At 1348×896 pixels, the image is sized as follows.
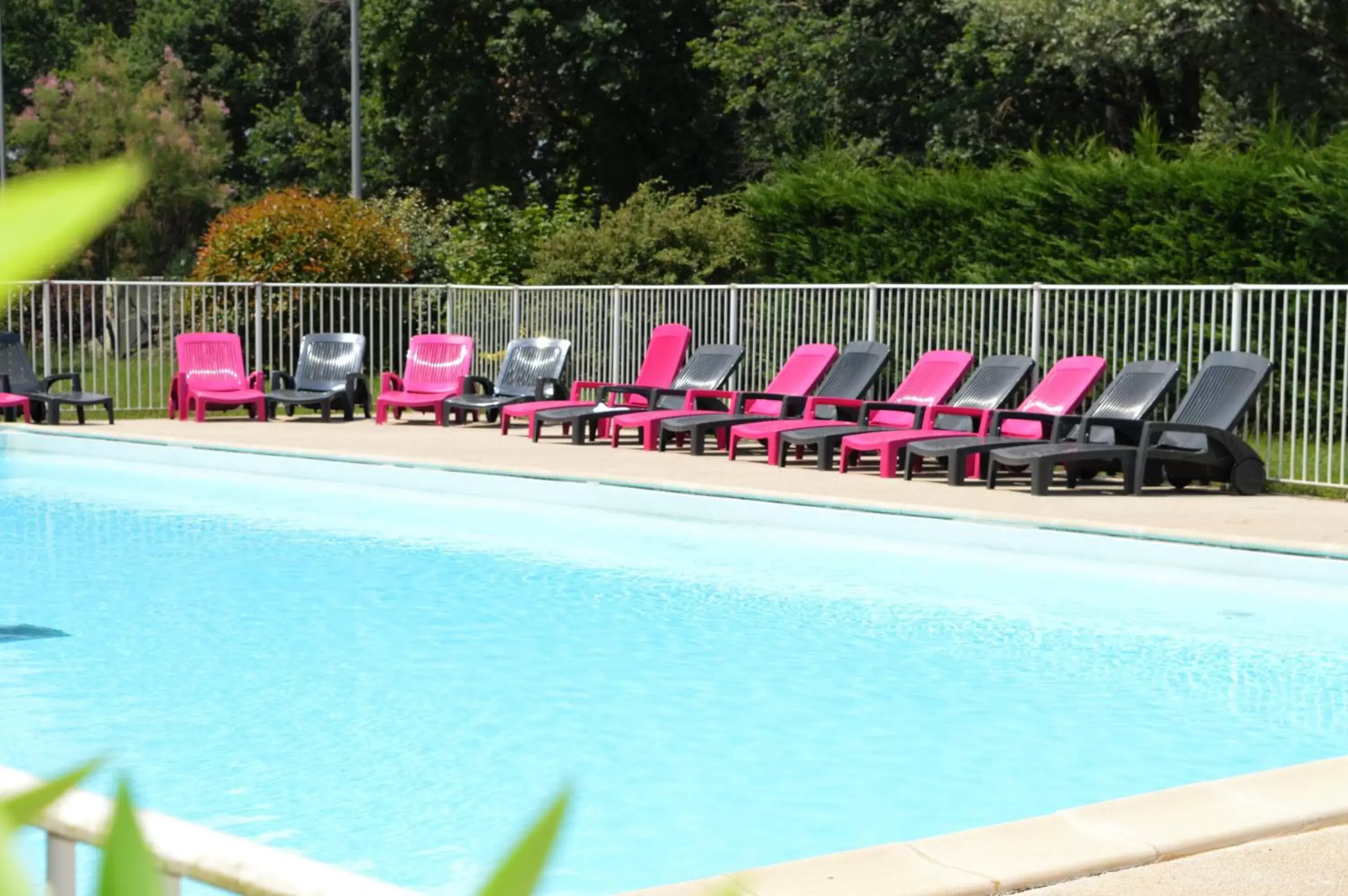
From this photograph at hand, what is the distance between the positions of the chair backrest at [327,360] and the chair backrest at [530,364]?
1.92m

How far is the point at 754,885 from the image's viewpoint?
3822 millimetres

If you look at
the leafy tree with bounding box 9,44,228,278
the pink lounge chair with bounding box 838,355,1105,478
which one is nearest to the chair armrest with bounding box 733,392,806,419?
the pink lounge chair with bounding box 838,355,1105,478

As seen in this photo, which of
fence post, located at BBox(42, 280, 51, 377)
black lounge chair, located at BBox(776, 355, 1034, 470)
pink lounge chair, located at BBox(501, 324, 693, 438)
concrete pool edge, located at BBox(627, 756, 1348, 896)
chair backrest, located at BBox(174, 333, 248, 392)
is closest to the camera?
concrete pool edge, located at BBox(627, 756, 1348, 896)

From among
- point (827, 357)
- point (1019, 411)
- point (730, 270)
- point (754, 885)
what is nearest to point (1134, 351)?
point (1019, 411)

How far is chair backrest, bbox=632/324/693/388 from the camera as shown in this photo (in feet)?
58.7

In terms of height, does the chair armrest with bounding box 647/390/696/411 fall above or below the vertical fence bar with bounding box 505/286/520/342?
below

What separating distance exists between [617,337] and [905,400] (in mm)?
5140

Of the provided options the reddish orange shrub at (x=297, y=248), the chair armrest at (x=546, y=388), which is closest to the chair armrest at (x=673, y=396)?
the chair armrest at (x=546, y=388)

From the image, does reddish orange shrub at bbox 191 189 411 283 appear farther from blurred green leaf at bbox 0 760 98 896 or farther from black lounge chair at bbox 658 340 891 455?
blurred green leaf at bbox 0 760 98 896

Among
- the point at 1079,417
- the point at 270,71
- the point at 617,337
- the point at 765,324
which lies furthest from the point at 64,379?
the point at 270,71

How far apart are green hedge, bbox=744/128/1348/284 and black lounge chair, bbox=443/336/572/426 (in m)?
2.94

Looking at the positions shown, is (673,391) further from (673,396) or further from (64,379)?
(64,379)

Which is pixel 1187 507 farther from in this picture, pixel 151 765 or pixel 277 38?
pixel 277 38

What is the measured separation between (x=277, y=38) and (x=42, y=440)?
31368 mm
